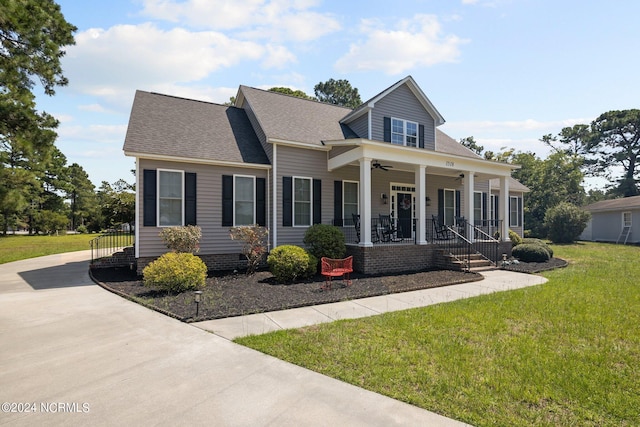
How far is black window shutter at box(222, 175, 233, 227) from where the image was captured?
1136 cm

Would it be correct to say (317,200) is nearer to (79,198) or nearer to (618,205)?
(618,205)

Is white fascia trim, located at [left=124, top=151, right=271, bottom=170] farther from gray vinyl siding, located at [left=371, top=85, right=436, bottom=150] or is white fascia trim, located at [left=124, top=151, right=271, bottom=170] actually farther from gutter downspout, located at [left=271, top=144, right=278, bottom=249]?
gray vinyl siding, located at [left=371, top=85, right=436, bottom=150]

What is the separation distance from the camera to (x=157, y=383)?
3.70 metres

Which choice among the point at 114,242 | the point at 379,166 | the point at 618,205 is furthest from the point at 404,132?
the point at 618,205

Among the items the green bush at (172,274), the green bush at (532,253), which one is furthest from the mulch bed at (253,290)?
the green bush at (532,253)

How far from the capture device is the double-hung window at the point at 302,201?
12.2m

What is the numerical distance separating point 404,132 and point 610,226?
25.3 m

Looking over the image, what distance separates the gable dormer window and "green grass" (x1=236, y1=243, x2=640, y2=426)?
28.4 ft

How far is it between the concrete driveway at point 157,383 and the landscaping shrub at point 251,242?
14.3 ft

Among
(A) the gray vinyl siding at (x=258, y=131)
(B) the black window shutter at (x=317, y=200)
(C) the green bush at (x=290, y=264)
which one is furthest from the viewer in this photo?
(B) the black window shutter at (x=317, y=200)

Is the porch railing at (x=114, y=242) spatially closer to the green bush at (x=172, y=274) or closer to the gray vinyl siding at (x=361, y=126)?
the green bush at (x=172, y=274)

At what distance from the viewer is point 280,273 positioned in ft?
30.9

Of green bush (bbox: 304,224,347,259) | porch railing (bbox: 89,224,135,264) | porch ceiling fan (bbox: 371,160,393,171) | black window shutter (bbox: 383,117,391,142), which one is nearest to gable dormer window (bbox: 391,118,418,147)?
black window shutter (bbox: 383,117,391,142)

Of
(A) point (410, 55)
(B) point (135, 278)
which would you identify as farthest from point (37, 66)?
(A) point (410, 55)
